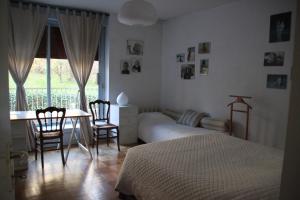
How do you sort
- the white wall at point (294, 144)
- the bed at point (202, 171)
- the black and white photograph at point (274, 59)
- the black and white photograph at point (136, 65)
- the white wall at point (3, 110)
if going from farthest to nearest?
the black and white photograph at point (136, 65) → the black and white photograph at point (274, 59) → the bed at point (202, 171) → the white wall at point (3, 110) → the white wall at point (294, 144)

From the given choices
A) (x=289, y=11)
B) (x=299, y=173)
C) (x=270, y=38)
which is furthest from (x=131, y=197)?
(x=289, y=11)

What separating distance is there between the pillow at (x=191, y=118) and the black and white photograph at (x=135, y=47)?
1686mm

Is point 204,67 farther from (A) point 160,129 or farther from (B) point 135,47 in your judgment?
(B) point 135,47

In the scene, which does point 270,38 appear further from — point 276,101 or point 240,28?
point 276,101

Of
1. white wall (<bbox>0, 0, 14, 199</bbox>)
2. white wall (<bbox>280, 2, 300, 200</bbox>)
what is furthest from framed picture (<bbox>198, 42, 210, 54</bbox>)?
white wall (<bbox>280, 2, 300, 200</bbox>)

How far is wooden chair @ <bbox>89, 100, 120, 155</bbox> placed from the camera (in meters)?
4.34

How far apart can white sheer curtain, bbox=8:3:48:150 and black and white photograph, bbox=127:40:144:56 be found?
65.0 inches

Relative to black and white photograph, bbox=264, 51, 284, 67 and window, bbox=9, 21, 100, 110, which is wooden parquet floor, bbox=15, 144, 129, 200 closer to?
window, bbox=9, 21, 100, 110

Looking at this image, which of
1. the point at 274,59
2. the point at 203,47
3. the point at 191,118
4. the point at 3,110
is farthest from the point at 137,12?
A: the point at 191,118

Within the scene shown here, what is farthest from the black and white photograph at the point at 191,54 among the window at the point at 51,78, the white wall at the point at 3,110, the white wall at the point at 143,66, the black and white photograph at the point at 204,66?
the white wall at the point at 3,110

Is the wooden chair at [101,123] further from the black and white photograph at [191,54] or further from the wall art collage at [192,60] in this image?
the black and white photograph at [191,54]

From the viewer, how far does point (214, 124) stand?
13.2 ft

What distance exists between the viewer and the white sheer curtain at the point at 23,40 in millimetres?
4125

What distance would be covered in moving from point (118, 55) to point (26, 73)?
174cm
